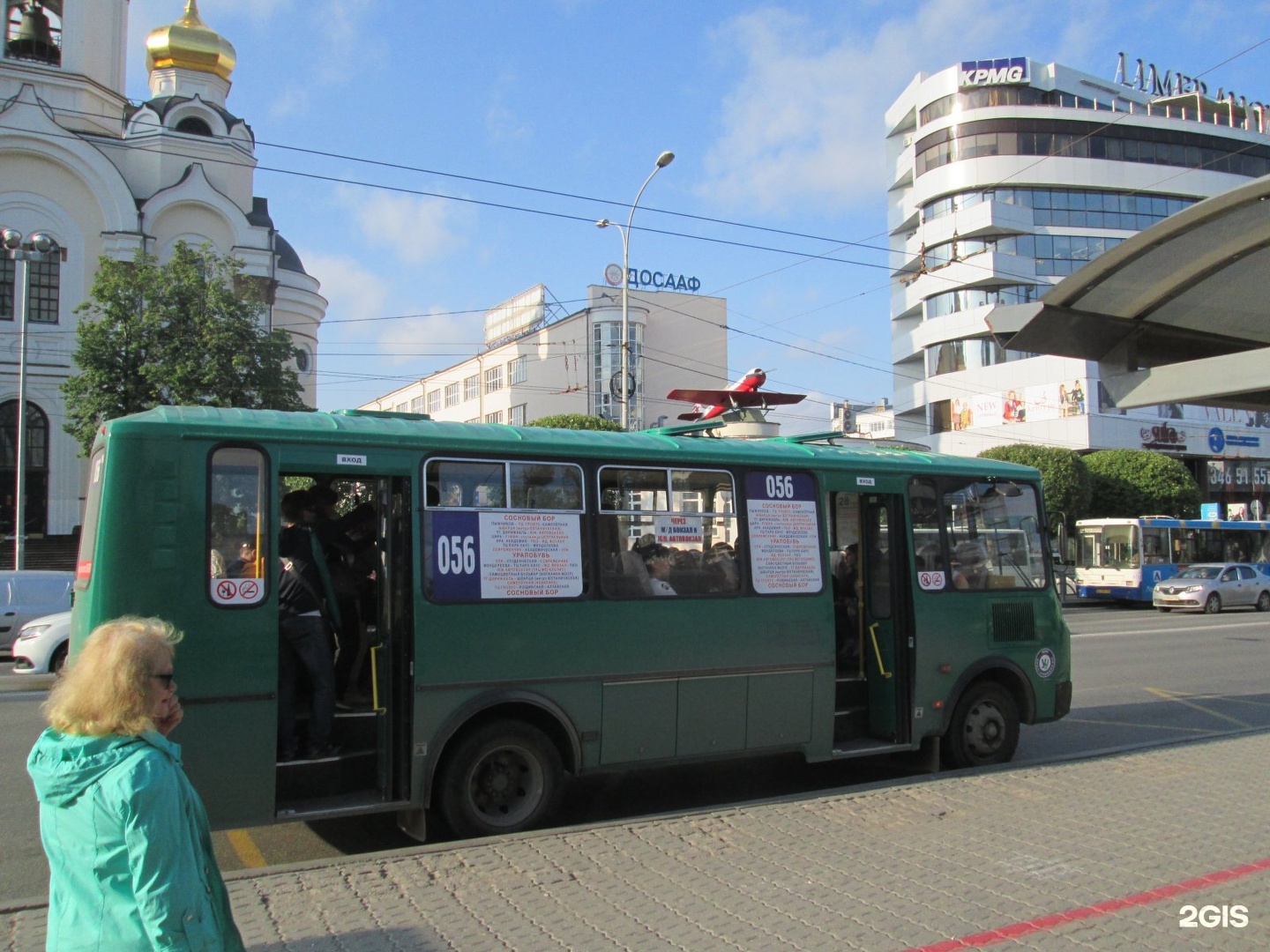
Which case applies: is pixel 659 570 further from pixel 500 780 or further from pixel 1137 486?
pixel 1137 486

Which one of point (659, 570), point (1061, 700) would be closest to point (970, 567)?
point (1061, 700)

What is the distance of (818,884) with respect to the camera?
558 cm

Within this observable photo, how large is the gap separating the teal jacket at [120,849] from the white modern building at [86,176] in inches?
1463

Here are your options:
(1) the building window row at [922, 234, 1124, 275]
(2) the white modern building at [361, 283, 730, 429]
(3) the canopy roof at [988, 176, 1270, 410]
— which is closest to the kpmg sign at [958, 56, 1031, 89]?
(1) the building window row at [922, 234, 1124, 275]

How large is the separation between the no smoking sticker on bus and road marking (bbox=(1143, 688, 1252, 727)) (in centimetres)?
1014

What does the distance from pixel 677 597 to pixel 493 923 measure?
3.07 meters

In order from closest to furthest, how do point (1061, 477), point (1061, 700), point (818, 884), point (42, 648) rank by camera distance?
point (818, 884) → point (1061, 700) → point (42, 648) → point (1061, 477)

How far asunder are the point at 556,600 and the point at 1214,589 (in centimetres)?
2994

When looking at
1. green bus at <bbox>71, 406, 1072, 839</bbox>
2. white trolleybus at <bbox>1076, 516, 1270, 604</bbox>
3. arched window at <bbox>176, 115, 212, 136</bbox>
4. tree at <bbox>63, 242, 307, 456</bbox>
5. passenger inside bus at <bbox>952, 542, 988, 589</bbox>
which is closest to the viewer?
green bus at <bbox>71, 406, 1072, 839</bbox>

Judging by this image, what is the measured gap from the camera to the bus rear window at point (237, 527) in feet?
20.1

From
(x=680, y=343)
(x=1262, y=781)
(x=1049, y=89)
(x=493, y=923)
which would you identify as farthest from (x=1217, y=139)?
(x=493, y=923)

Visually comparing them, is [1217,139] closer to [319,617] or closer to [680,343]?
[680,343]

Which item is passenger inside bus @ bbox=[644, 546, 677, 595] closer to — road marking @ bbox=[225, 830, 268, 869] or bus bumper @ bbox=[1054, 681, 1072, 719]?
road marking @ bbox=[225, 830, 268, 869]

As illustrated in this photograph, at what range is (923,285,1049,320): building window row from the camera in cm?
6075
